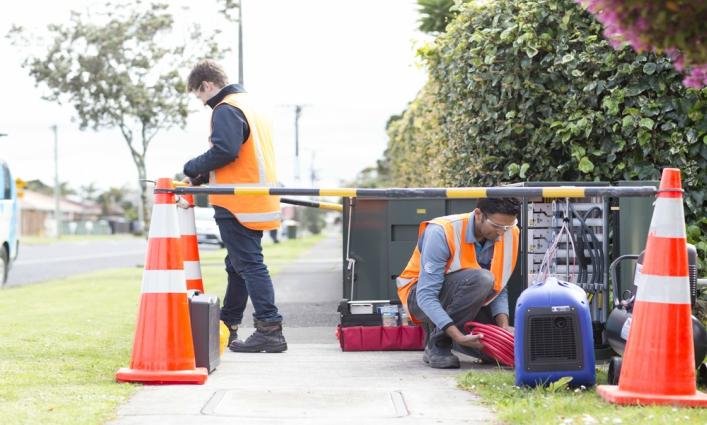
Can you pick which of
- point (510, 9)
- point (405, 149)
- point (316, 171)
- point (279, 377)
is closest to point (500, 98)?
point (510, 9)

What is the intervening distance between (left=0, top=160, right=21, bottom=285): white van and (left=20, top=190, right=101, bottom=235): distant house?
78093 mm

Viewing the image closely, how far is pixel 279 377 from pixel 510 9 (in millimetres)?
4040

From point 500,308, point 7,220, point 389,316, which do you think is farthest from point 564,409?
point 7,220

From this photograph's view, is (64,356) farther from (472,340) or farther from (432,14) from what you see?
(432,14)

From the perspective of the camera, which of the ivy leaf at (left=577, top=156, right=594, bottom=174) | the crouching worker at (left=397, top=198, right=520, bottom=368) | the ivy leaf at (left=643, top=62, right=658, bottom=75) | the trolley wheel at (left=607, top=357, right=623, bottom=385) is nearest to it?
the trolley wheel at (left=607, top=357, right=623, bottom=385)

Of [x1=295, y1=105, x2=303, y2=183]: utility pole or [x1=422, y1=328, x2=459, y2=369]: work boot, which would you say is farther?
[x1=295, y1=105, x2=303, y2=183]: utility pole

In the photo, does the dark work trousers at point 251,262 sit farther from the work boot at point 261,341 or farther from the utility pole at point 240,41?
the utility pole at point 240,41

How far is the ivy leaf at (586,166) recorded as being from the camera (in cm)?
762

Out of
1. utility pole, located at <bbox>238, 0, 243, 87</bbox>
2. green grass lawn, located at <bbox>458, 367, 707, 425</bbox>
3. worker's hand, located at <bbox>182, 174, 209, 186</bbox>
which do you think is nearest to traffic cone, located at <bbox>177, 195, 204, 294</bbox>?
worker's hand, located at <bbox>182, 174, 209, 186</bbox>

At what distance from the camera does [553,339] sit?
17.2 ft

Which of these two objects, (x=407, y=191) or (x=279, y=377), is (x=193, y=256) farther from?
(x=407, y=191)

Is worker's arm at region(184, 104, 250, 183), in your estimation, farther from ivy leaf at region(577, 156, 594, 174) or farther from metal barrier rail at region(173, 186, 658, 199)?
ivy leaf at region(577, 156, 594, 174)

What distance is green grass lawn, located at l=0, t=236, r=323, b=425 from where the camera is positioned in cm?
448

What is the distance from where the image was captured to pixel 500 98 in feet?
27.0
